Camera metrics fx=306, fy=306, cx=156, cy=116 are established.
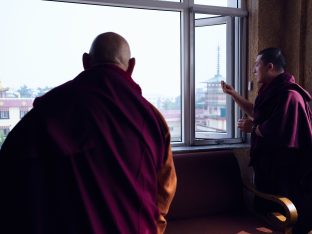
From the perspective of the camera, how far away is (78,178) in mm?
945

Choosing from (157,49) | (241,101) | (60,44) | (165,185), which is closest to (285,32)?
(241,101)

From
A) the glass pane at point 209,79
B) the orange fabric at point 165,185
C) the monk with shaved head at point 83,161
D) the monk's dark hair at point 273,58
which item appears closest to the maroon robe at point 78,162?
the monk with shaved head at point 83,161

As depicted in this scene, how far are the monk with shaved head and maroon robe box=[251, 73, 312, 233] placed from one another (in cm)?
105

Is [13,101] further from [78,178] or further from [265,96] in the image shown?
[265,96]

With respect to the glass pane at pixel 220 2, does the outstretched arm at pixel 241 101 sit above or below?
below

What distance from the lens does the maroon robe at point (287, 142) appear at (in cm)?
182

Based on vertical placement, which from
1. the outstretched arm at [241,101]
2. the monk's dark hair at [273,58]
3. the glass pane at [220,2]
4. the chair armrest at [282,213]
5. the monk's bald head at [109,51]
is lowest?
the chair armrest at [282,213]

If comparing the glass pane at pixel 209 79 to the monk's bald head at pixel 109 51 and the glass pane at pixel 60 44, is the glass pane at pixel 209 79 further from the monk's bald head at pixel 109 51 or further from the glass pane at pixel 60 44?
the monk's bald head at pixel 109 51

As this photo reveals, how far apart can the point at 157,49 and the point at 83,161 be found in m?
1.48

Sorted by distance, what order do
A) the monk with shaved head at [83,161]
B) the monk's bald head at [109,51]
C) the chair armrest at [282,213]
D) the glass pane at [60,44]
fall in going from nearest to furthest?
the monk with shaved head at [83,161], the monk's bald head at [109,51], the chair armrest at [282,213], the glass pane at [60,44]

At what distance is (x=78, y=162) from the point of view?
37.4 inches

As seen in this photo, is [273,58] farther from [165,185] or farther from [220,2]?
[165,185]

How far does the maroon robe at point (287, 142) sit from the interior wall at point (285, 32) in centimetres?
42

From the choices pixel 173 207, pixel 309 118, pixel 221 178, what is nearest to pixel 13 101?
pixel 173 207
